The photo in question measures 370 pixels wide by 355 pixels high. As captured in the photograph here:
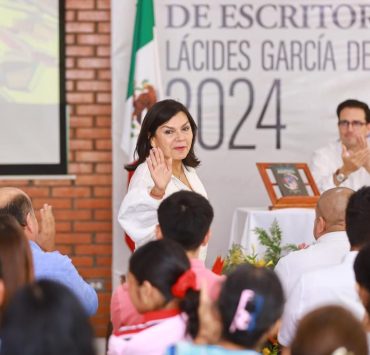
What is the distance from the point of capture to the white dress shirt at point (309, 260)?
3928 mm

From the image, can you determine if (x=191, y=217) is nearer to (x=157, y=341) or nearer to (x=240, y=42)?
(x=157, y=341)

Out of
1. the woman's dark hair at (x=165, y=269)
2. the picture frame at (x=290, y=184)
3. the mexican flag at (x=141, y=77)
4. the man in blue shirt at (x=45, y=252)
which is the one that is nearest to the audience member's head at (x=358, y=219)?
the woman's dark hair at (x=165, y=269)

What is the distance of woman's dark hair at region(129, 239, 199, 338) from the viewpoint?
3.05 metres

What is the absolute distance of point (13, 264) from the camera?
280 centimetres

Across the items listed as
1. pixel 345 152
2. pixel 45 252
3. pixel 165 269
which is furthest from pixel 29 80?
pixel 165 269

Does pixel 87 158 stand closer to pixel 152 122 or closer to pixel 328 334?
pixel 152 122

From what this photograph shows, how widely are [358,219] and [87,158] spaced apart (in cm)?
366

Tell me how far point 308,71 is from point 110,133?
4.76 feet

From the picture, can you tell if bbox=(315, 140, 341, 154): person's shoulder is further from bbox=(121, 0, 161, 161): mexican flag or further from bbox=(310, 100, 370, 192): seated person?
bbox=(121, 0, 161, 161): mexican flag

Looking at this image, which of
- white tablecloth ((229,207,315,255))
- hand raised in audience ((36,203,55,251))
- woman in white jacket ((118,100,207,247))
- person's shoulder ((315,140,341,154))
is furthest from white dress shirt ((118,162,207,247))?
person's shoulder ((315,140,341,154))

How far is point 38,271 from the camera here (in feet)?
12.6

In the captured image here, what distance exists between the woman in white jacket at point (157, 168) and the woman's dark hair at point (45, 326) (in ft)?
8.24

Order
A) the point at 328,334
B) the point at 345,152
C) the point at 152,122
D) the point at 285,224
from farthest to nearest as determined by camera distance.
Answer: the point at 345,152
the point at 285,224
the point at 152,122
the point at 328,334

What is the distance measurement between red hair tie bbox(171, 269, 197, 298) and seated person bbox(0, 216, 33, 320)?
Answer: 1.55ft
